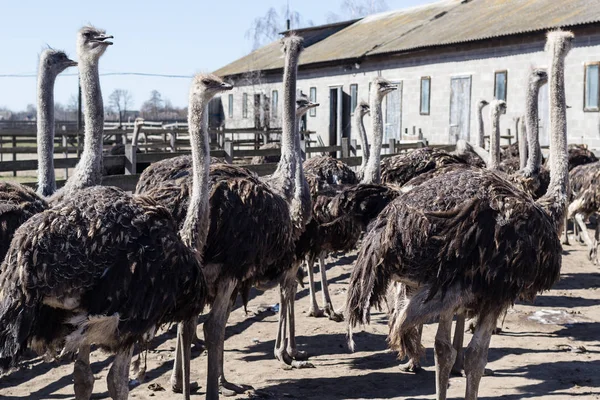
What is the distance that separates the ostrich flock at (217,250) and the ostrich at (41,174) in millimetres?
10

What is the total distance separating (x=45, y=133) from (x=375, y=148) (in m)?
3.09

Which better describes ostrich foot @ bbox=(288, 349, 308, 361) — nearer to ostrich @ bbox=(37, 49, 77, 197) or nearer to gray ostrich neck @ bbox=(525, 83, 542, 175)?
ostrich @ bbox=(37, 49, 77, 197)

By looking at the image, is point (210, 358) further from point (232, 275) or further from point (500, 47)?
point (500, 47)

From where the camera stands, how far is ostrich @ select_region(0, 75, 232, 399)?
3672 millimetres

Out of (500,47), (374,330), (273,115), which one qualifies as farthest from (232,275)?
(273,115)

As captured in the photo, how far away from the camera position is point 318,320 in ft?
23.5

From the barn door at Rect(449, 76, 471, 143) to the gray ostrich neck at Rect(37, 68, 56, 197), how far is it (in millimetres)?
15318

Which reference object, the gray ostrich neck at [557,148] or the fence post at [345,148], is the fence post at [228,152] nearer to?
the fence post at [345,148]

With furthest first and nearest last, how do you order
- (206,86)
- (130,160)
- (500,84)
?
1. (500,84)
2. (130,160)
3. (206,86)

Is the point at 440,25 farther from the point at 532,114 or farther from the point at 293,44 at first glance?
the point at 293,44

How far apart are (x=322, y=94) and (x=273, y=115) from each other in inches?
129

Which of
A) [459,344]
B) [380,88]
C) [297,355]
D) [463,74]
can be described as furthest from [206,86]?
[463,74]

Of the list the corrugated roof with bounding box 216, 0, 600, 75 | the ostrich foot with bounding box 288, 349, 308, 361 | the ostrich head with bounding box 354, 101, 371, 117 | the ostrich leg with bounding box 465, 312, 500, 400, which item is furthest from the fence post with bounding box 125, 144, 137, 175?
the corrugated roof with bounding box 216, 0, 600, 75

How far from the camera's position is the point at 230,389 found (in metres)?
5.29
